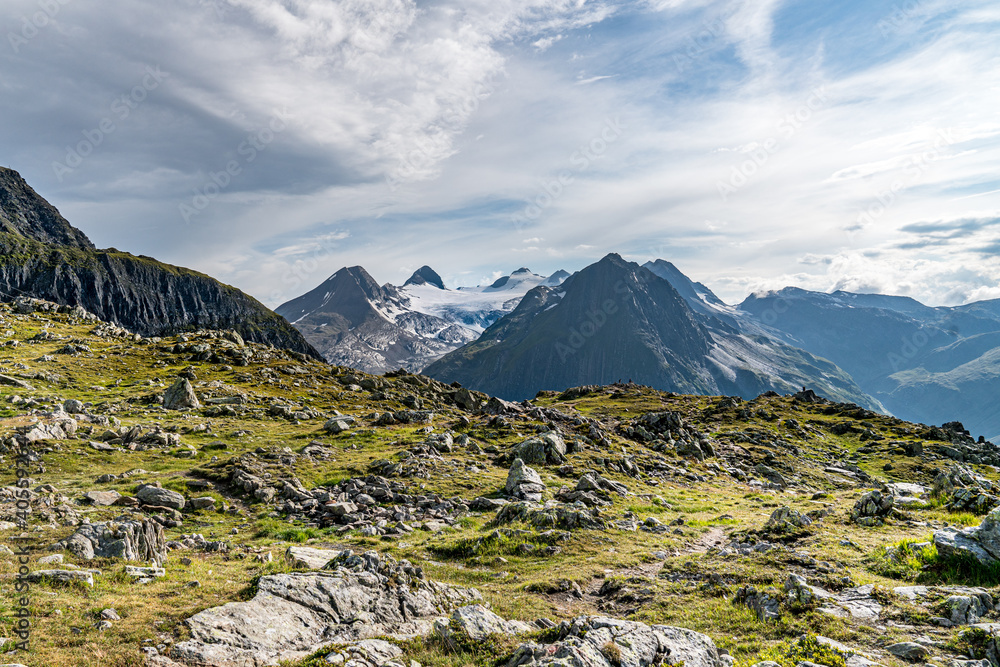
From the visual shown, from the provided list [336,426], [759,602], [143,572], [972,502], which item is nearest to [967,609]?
[759,602]

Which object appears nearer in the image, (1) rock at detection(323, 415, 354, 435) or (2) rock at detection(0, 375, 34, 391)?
(2) rock at detection(0, 375, 34, 391)

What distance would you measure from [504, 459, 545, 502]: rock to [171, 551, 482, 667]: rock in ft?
57.6

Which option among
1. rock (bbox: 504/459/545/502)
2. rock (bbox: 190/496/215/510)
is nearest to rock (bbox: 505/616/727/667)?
rock (bbox: 504/459/545/502)

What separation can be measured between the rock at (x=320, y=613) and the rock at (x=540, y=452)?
28271mm

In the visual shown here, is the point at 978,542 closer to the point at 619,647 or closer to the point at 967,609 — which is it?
the point at 967,609

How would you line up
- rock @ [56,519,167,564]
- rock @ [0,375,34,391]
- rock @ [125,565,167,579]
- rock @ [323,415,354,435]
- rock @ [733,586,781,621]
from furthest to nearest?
rock @ [323,415,354,435] → rock @ [0,375,34,391] → rock @ [56,519,167,564] → rock @ [125,565,167,579] → rock @ [733,586,781,621]

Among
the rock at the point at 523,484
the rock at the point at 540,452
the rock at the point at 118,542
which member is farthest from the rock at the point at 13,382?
the rock at the point at 540,452

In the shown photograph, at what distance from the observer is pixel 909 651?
40.6 feet

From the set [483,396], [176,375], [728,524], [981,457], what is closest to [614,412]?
[483,396]

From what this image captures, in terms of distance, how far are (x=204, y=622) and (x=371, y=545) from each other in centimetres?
1325

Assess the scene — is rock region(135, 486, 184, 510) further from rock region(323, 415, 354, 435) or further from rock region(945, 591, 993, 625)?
rock region(945, 591, 993, 625)

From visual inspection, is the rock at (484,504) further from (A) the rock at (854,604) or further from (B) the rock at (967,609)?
(B) the rock at (967,609)

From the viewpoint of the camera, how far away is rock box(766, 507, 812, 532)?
25.7 m

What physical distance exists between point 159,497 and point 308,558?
14238 millimetres
